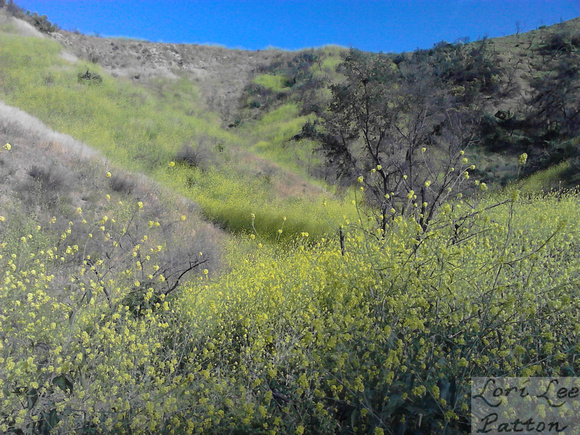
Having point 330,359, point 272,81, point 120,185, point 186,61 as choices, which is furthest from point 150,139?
point 186,61

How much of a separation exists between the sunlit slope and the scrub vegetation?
4.3 inches

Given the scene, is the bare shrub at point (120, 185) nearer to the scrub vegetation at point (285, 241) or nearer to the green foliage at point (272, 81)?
the scrub vegetation at point (285, 241)

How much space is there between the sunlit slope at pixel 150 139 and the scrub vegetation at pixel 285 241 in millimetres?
110

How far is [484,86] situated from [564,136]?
6.81 metres

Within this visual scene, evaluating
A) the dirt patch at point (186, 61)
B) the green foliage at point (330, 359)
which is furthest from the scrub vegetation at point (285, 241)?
the dirt patch at point (186, 61)

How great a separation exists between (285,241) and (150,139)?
7687 millimetres

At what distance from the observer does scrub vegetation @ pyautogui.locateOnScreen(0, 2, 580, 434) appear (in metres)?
2.02

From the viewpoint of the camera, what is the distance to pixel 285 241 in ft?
30.8

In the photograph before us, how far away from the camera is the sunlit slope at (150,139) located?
10.8 metres

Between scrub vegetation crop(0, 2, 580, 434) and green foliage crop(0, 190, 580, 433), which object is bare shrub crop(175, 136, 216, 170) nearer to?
scrub vegetation crop(0, 2, 580, 434)

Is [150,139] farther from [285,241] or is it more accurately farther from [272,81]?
[272,81]

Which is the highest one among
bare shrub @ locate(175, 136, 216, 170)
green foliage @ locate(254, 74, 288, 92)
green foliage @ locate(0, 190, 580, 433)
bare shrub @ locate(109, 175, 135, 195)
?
green foliage @ locate(254, 74, 288, 92)

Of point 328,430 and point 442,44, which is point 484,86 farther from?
point 328,430

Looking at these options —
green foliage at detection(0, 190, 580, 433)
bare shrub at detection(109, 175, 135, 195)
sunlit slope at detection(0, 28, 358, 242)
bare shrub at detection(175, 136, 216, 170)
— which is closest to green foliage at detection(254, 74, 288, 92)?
sunlit slope at detection(0, 28, 358, 242)
